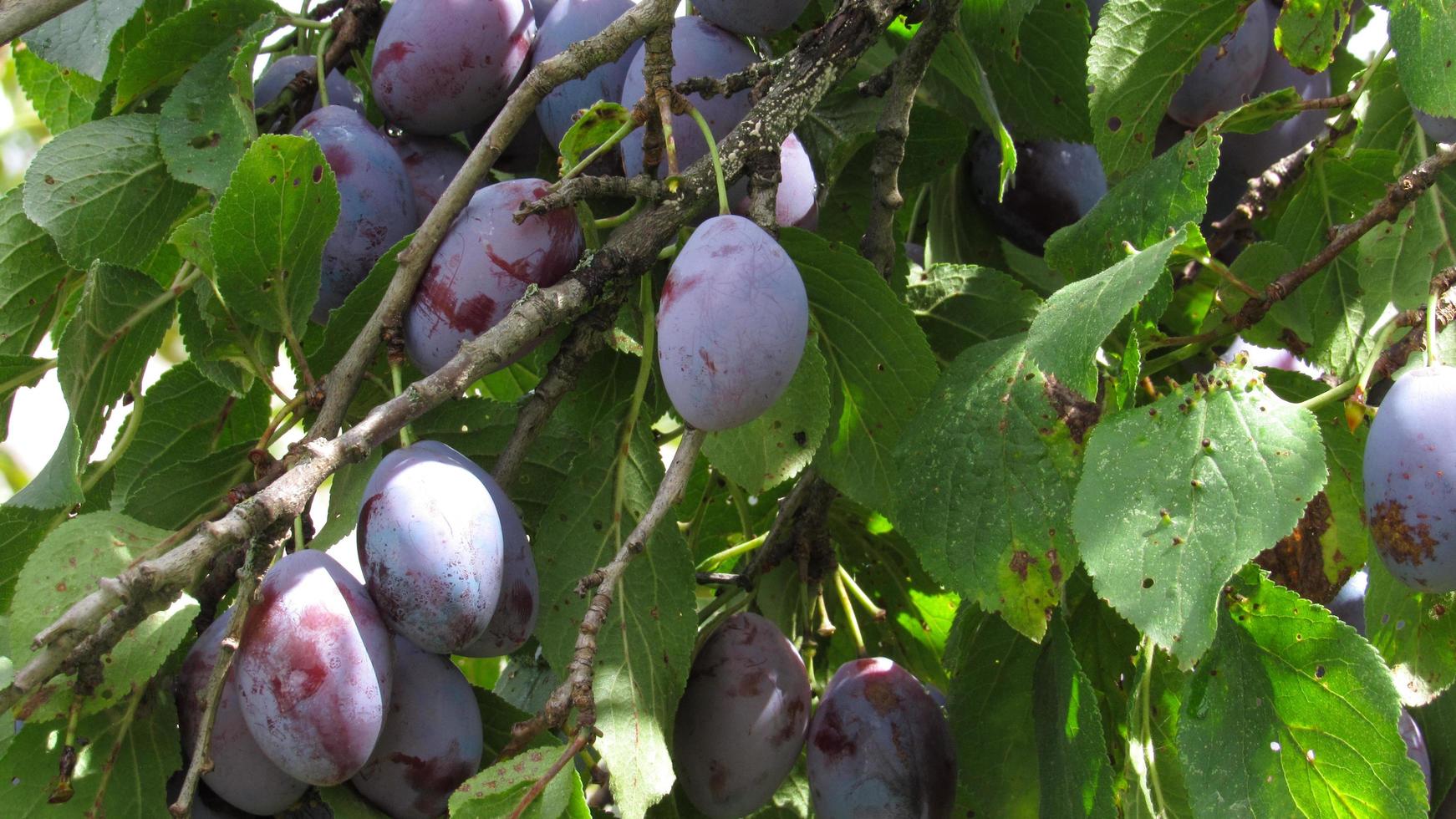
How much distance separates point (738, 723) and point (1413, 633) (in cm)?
52

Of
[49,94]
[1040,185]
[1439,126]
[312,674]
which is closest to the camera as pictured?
[312,674]

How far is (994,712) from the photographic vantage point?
1.05 m

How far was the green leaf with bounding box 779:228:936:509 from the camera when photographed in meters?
0.94

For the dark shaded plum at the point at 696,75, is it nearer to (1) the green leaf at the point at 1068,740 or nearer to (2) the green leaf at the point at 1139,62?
(2) the green leaf at the point at 1139,62

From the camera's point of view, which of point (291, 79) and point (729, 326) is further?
point (291, 79)

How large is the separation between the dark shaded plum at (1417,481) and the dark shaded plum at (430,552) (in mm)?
547

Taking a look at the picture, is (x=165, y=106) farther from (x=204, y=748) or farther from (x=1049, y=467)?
(x=1049, y=467)

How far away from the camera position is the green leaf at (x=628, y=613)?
0.86 meters

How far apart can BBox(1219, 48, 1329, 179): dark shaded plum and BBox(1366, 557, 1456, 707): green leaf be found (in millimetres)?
568

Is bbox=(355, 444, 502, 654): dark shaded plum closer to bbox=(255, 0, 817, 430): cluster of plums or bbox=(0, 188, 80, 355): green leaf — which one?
bbox=(255, 0, 817, 430): cluster of plums

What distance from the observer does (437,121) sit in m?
0.99

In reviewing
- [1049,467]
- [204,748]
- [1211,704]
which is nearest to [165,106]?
[204,748]

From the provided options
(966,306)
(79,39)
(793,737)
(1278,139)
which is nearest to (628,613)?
(793,737)

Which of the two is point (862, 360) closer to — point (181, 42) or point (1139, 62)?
point (1139, 62)
